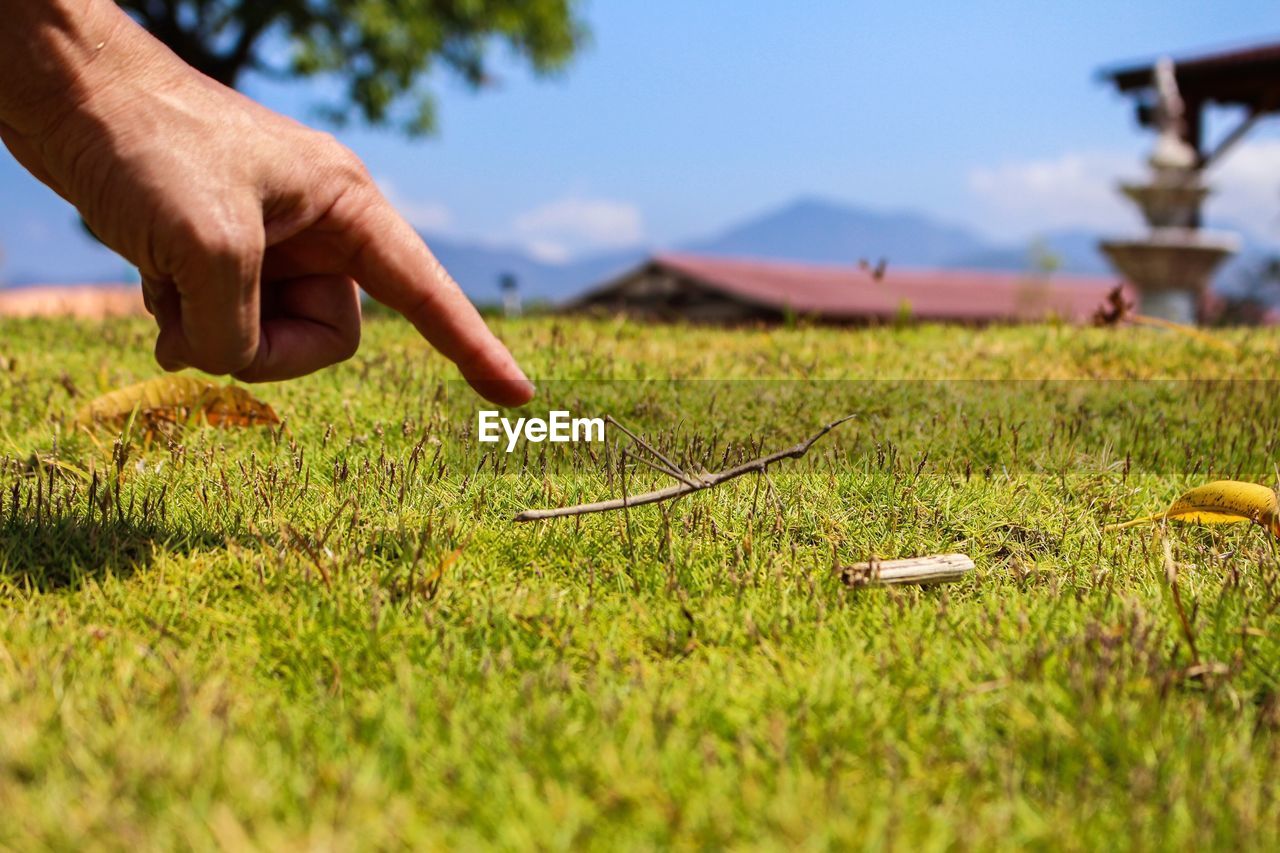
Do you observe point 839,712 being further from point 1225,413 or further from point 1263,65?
point 1263,65

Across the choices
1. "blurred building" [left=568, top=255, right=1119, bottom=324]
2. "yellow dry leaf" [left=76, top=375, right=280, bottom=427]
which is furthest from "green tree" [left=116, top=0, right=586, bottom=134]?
"yellow dry leaf" [left=76, top=375, right=280, bottom=427]

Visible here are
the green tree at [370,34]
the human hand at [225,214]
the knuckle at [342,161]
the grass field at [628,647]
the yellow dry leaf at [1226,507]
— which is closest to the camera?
A: the grass field at [628,647]

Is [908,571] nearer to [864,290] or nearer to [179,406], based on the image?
[179,406]

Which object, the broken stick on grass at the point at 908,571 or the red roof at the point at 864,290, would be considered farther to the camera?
the red roof at the point at 864,290

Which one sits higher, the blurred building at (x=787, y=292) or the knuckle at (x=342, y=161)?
the blurred building at (x=787, y=292)

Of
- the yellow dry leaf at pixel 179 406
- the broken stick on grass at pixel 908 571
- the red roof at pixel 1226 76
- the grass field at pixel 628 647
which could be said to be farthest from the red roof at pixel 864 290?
the broken stick on grass at pixel 908 571

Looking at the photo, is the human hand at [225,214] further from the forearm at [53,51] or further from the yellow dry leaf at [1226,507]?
the yellow dry leaf at [1226,507]
